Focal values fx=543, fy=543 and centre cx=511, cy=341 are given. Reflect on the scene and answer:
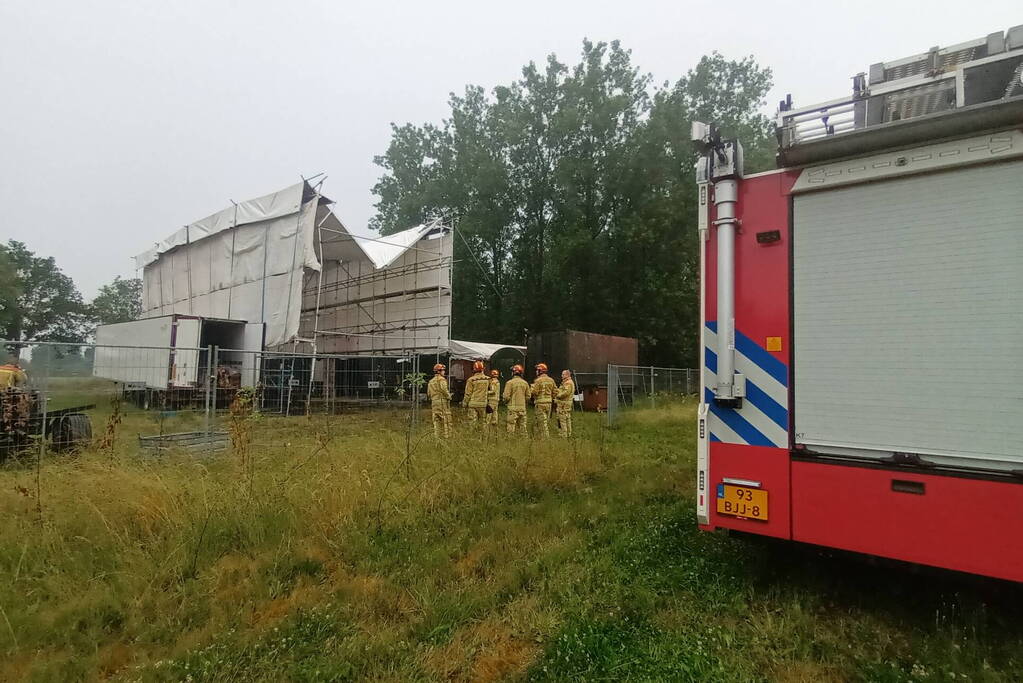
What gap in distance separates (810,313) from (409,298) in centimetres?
1818

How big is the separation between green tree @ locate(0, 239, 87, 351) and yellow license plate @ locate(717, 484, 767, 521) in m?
61.9

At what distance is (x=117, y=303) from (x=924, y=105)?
7898 centimetres

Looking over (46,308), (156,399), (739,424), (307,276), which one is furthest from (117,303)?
(739,424)

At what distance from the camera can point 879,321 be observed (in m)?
3.01

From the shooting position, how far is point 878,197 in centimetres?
306

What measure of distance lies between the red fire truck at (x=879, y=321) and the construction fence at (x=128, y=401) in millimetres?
5031

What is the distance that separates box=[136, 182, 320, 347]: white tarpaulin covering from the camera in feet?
53.7

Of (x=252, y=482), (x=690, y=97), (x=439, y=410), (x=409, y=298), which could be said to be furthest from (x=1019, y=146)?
(x=690, y=97)

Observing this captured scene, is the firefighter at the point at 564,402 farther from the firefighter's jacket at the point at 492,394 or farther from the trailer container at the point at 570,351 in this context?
the trailer container at the point at 570,351

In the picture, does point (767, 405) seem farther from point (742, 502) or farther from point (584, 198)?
point (584, 198)

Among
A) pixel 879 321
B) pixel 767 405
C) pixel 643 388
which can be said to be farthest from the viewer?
pixel 643 388

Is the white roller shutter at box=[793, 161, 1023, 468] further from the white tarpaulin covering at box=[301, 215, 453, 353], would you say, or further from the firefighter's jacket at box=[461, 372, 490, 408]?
the white tarpaulin covering at box=[301, 215, 453, 353]

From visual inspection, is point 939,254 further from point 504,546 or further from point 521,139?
point 521,139

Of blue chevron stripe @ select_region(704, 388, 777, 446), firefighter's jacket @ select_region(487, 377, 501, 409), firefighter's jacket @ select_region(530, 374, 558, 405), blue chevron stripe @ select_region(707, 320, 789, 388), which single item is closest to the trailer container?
firefighter's jacket @ select_region(530, 374, 558, 405)
